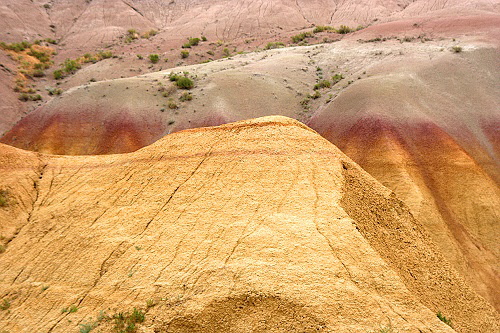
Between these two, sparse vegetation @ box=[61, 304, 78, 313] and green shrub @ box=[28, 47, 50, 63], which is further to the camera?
green shrub @ box=[28, 47, 50, 63]

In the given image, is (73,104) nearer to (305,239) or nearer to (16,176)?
(16,176)

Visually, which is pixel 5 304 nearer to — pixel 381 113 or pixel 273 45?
pixel 381 113

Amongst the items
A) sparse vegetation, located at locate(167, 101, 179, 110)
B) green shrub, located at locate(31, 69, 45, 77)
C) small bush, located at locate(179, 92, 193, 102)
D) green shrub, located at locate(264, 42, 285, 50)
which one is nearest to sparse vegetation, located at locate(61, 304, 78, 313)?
sparse vegetation, located at locate(167, 101, 179, 110)

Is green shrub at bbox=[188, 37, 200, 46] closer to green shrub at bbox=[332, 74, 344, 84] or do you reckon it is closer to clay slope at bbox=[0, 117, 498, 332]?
green shrub at bbox=[332, 74, 344, 84]

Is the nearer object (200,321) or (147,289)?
(200,321)

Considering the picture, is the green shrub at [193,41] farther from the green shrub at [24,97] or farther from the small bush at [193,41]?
the green shrub at [24,97]

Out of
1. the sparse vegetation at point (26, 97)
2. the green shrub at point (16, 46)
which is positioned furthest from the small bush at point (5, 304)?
the green shrub at point (16, 46)

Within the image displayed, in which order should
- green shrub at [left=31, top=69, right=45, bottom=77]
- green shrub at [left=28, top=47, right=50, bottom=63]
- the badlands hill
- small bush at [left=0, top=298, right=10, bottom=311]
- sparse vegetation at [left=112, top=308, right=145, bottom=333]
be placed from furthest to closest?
green shrub at [left=28, top=47, right=50, bottom=63] → green shrub at [left=31, top=69, right=45, bottom=77] → the badlands hill → small bush at [left=0, top=298, right=10, bottom=311] → sparse vegetation at [left=112, top=308, right=145, bottom=333]

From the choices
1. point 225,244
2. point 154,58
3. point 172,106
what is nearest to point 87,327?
point 225,244

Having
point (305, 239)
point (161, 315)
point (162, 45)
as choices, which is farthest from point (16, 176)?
point (162, 45)
